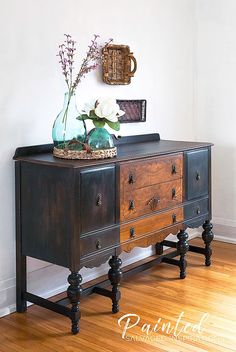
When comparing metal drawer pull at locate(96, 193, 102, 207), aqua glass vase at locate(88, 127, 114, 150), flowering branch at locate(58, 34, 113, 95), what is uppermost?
flowering branch at locate(58, 34, 113, 95)

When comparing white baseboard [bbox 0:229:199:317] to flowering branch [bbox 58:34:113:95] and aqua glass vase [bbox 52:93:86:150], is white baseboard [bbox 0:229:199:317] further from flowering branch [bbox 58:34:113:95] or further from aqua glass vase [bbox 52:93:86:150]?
flowering branch [bbox 58:34:113:95]

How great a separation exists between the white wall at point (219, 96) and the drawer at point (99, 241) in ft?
5.79

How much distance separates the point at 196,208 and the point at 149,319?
0.96 meters

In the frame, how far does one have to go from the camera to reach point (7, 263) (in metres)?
2.99

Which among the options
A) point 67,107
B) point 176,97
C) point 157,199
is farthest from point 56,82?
point 176,97

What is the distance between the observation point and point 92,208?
274cm

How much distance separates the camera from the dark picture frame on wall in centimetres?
365

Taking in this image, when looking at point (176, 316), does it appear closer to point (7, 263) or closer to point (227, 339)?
point (227, 339)

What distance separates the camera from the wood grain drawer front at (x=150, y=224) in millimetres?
3002

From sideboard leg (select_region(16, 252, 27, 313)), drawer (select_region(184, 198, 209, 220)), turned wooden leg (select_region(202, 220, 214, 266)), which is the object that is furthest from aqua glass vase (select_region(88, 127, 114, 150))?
turned wooden leg (select_region(202, 220, 214, 266))

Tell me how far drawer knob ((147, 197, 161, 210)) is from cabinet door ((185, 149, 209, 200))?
364 mm

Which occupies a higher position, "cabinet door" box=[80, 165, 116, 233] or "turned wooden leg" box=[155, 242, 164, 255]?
"cabinet door" box=[80, 165, 116, 233]

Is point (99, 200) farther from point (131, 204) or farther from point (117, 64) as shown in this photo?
point (117, 64)

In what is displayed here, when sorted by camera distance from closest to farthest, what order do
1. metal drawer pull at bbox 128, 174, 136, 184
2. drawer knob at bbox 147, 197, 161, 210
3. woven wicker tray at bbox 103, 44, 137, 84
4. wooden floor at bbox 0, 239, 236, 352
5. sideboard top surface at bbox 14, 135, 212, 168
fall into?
wooden floor at bbox 0, 239, 236, 352 → sideboard top surface at bbox 14, 135, 212, 168 → metal drawer pull at bbox 128, 174, 136, 184 → drawer knob at bbox 147, 197, 161, 210 → woven wicker tray at bbox 103, 44, 137, 84
